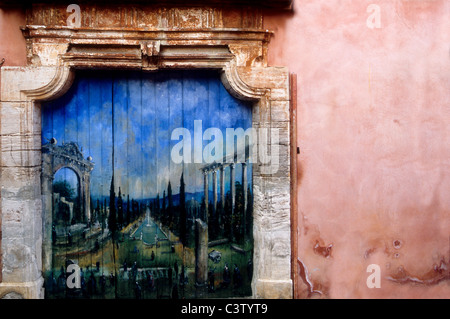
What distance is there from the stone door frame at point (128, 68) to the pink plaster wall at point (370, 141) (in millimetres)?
162

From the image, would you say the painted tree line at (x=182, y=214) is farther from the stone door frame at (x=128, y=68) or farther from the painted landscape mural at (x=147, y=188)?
the stone door frame at (x=128, y=68)

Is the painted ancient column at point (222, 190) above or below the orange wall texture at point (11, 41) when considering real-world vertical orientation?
below

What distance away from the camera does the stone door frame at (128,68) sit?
10.4 feet

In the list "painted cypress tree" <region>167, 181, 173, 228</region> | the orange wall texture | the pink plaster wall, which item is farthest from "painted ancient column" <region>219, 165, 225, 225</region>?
the orange wall texture

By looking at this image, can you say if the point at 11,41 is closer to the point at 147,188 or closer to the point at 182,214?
the point at 147,188

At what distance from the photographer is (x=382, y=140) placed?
3373 mm

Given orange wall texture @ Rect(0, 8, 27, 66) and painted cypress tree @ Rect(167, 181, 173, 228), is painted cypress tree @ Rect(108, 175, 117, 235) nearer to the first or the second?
painted cypress tree @ Rect(167, 181, 173, 228)

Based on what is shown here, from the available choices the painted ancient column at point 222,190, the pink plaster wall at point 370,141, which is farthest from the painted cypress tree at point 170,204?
the pink plaster wall at point 370,141

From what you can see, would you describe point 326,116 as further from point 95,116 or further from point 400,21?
point 95,116

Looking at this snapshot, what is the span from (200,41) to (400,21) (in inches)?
60.7

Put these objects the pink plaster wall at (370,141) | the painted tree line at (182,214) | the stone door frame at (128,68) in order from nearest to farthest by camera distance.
Result: the stone door frame at (128,68)
the pink plaster wall at (370,141)
the painted tree line at (182,214)

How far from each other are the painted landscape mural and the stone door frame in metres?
0.13

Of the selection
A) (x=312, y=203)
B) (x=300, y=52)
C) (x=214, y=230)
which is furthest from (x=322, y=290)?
(x=300, y=52)

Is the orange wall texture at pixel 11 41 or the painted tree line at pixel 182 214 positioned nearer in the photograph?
the orange wall texture at pixel 11 41
